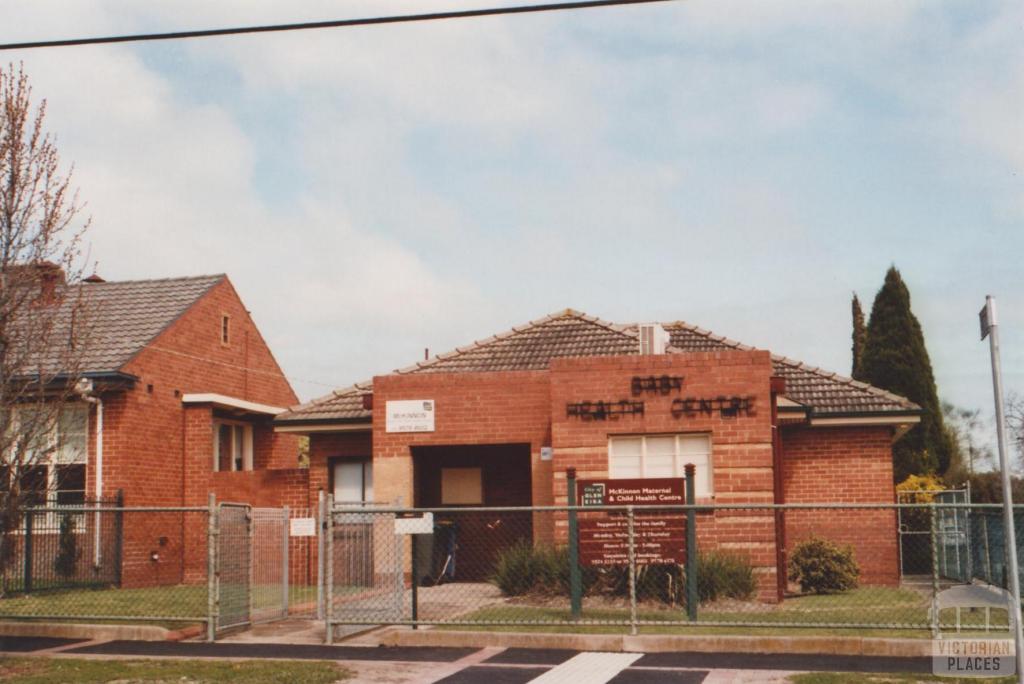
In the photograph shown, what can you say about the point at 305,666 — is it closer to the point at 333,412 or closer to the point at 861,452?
the point at 333,412

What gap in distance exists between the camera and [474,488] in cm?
2330

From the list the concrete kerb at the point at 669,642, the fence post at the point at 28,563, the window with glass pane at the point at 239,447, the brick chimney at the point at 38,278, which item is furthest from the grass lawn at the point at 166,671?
→ the window with glass pane at the point at 239,447

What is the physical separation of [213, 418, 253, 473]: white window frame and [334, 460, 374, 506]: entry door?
272cm

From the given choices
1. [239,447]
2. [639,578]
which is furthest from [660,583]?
[239,447]

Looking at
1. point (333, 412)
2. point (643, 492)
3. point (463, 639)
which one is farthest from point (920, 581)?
point (463, 639)

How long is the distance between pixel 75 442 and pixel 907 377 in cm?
2953

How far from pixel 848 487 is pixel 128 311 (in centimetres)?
1527

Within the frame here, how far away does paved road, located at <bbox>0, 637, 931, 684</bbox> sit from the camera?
11172 mm

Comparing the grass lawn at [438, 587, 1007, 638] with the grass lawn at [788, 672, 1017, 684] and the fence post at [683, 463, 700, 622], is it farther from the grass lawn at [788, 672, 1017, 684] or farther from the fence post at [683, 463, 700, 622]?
the grass lawn at [788, 672, 1017, 684]

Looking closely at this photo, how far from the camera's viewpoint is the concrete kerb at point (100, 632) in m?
14.5

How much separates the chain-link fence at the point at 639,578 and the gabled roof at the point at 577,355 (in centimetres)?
222

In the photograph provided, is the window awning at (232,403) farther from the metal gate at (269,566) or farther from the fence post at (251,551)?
the fence post at (251,551)

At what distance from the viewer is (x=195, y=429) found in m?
24.9

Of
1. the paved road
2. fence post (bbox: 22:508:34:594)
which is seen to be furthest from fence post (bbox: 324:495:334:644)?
fence post (bbox: 22:508:34:594)
